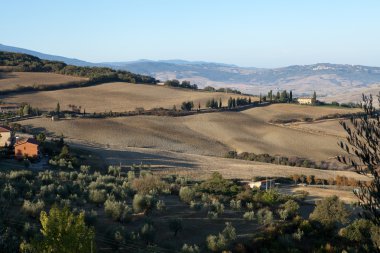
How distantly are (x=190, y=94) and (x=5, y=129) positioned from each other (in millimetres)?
66667

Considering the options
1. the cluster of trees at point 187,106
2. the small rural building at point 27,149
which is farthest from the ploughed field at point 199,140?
the small rural building at point 27,149

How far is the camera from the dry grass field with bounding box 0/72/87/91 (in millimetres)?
99500

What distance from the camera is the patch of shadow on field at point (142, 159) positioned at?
169 ft

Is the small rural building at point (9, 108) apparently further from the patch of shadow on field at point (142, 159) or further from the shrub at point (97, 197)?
the shrub at point (97, 197)

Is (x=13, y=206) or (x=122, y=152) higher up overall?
(x=13, y=206)

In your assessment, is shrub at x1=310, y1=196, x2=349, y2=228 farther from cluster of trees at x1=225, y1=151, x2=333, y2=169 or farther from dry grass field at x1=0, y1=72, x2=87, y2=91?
dry grass field at x1=0, y1=72, x2=87, y2=91

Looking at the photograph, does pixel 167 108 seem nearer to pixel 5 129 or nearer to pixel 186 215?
pixel 5 129

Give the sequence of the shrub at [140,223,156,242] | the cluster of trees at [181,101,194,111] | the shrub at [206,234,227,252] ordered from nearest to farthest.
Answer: the shrub at [206,234,227,252] → the shrub at [140,223,156,242] → the cluster of trees at [181,101,194,111]

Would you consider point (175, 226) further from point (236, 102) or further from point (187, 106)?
point (236, 102)

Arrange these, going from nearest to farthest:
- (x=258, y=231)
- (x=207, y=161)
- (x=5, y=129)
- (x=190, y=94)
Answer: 1. (x=258, y=231)
2. (x=5, y=129)
3. (x=207, y=161)
4. (x=190, y=94)

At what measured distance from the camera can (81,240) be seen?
14984mm

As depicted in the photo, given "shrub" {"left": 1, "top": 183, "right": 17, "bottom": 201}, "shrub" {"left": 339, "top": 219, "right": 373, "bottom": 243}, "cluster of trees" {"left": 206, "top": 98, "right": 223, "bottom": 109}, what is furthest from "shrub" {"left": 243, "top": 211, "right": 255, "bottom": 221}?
"cluster of trees" {"left": 206, "top": 98, "right": 223, "bottom": 109}

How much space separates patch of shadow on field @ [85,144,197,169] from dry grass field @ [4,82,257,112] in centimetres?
3228

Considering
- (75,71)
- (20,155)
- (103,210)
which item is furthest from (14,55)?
(103,210)
